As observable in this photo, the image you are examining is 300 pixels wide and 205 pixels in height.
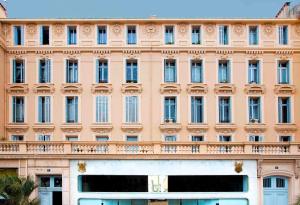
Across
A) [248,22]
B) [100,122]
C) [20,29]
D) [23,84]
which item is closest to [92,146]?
[100,122]

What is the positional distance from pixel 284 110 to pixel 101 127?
1195 centimetres

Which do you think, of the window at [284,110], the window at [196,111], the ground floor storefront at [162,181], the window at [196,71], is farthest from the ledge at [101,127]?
the window at [284,110]

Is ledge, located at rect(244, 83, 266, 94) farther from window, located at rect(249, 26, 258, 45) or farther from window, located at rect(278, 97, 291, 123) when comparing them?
window, located at rect(249, 26, 258, 45)

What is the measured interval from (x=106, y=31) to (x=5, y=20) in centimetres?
662

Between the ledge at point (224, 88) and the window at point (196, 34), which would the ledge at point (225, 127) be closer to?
the ledge at point (224, 88)

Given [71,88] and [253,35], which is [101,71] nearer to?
[71,88]

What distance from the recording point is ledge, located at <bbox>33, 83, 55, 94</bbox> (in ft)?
131

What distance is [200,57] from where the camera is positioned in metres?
40.2

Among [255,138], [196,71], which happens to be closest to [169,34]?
[196,71]

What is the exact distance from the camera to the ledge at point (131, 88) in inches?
1571

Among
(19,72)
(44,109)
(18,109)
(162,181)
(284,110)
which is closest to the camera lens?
(162,181)

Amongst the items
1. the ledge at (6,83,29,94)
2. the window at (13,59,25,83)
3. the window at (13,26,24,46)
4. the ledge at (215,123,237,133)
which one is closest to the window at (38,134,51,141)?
the ledge at (6,83,29,94)

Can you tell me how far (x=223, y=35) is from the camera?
4056cm

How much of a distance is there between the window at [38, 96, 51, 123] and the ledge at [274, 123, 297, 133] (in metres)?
14.7
